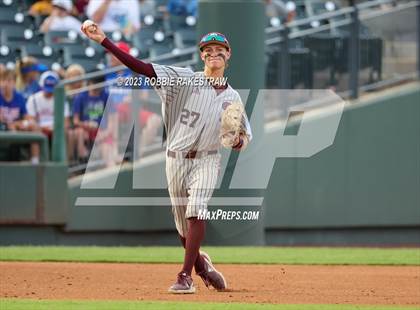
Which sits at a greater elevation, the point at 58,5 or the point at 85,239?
the point at 58,5

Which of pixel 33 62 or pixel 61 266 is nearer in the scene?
pixel 61 266

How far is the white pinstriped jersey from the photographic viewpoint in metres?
8.61

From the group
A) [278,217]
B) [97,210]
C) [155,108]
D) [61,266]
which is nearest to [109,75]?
[155,108]

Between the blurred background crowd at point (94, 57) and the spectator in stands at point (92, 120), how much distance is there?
1 centimetres

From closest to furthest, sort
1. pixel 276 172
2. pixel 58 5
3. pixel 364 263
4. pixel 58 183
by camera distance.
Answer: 1. pixel 364 263
2. pixel 58 183
3. pixel 276 172
4. pixel 58 5

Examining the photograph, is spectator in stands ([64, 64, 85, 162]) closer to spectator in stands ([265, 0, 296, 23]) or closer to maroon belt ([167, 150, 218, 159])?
spectator in stands ([265, 0, 296, 23])

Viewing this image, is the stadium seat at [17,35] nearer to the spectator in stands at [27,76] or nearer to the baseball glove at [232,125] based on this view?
the spectator in stands at [27,76]

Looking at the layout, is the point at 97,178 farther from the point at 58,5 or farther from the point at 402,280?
the point at 402,280

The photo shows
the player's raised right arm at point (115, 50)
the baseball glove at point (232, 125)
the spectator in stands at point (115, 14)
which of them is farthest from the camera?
the spectator in stands at point (115, 14)

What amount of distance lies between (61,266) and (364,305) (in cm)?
410

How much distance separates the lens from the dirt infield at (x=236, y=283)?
27.8 feet

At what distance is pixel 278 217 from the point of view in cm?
1585

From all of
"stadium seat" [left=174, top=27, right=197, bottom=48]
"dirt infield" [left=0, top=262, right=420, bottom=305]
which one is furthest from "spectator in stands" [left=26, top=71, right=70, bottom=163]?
"dirt infield" [left=0, top=262, right=420, bottom=305]

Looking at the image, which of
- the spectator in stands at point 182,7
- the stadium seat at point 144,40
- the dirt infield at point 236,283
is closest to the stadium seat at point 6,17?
the stadium seat at point 144,40
